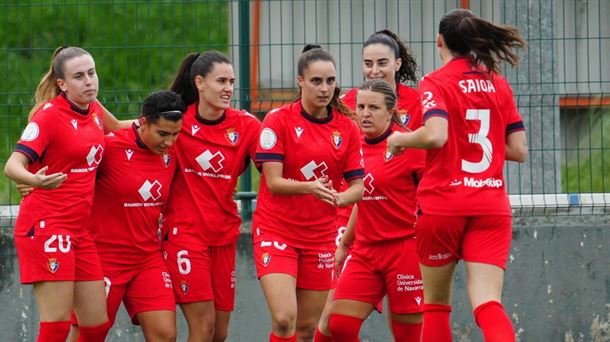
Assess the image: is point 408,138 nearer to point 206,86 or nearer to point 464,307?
point 206,86

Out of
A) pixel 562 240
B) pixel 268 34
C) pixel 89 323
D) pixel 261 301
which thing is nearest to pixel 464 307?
pixel 562 240

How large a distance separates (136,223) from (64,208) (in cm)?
49

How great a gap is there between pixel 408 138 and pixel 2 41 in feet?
18.2

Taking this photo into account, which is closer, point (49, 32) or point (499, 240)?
point (499, 240)

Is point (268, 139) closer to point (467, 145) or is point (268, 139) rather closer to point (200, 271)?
point (200, 271)

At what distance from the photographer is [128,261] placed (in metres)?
8.64

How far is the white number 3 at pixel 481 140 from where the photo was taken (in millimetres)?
7516

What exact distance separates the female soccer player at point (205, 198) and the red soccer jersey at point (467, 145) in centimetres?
165

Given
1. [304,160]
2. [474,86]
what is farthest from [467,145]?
[304,160]

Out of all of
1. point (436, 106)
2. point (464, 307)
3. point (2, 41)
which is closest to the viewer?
point (436, 106)

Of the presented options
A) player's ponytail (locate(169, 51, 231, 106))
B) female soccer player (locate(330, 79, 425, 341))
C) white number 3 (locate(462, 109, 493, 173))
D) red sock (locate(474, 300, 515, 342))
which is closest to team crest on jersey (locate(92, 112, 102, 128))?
player's ponytail (locate(169, 51, 231, 106))

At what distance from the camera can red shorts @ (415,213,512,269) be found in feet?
24.7

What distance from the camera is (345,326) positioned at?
28.4 ft

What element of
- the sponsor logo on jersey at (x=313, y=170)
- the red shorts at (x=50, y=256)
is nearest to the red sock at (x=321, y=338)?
the sponsor logo on jersey at (x=313, y=170)
